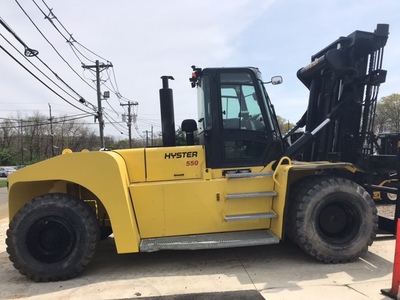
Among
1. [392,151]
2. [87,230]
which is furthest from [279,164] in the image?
[392,151]

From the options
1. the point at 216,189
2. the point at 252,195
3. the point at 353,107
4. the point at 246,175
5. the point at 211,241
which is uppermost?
the point at 353,107

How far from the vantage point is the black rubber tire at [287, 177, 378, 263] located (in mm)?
5230

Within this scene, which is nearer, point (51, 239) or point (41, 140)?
point (51, 239)

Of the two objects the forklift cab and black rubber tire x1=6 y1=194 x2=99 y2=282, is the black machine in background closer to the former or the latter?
the forklift cab

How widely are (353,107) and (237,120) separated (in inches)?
83.1

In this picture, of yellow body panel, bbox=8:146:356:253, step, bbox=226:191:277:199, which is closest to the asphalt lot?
yellow body panel, bbox=8:146:356:253

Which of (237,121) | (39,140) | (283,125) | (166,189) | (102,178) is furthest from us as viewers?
(39,140)

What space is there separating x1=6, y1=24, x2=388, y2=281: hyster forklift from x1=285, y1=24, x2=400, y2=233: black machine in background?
0.06 feet

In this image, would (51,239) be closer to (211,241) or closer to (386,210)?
(211,241)

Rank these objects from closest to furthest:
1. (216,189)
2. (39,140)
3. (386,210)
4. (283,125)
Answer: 1. (216,189)
2. (283,125)
3. (386,210)
4. (39,140)

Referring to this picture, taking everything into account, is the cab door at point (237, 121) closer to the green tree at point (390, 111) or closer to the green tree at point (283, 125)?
the green tree at point (283, 125)

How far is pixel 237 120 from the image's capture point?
5559mm

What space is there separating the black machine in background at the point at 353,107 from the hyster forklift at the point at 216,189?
19 mm

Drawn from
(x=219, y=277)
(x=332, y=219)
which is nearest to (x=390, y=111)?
(x=332, y=219)
